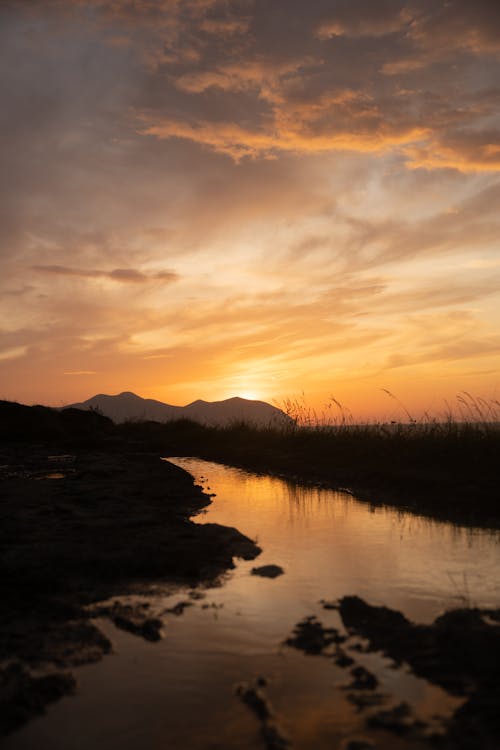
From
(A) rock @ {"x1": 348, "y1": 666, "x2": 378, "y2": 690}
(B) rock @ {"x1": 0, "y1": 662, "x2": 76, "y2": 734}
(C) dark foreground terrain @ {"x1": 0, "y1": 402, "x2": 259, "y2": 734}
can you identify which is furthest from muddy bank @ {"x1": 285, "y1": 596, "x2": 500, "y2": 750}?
(B) rock @ {"x1": 0, "y1": 662, "x2": 76, "y2": 734}

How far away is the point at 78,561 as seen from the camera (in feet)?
20.1

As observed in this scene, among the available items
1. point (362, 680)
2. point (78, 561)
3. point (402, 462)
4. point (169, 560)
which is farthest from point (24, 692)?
point (402, 462)

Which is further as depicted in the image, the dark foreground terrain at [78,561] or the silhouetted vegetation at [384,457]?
the silhouetted vegetation at [384,457]

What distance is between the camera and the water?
3072 millimetres

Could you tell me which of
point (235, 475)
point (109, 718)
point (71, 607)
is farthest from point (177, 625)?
point (235, 475)

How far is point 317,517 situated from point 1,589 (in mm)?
5200

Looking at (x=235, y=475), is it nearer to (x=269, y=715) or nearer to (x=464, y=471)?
(x=464, y=471)

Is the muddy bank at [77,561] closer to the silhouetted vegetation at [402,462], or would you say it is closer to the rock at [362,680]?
the rock at [362,680]

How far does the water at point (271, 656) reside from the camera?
10.1 ft

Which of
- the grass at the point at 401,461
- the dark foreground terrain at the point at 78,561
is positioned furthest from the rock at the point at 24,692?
the grass at the point at 401,461

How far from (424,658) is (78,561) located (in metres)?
3.68

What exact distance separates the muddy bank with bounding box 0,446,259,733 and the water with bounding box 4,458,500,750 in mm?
207

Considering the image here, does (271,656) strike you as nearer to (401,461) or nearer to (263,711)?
(263,711)

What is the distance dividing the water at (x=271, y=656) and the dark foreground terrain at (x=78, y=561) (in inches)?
8.1
